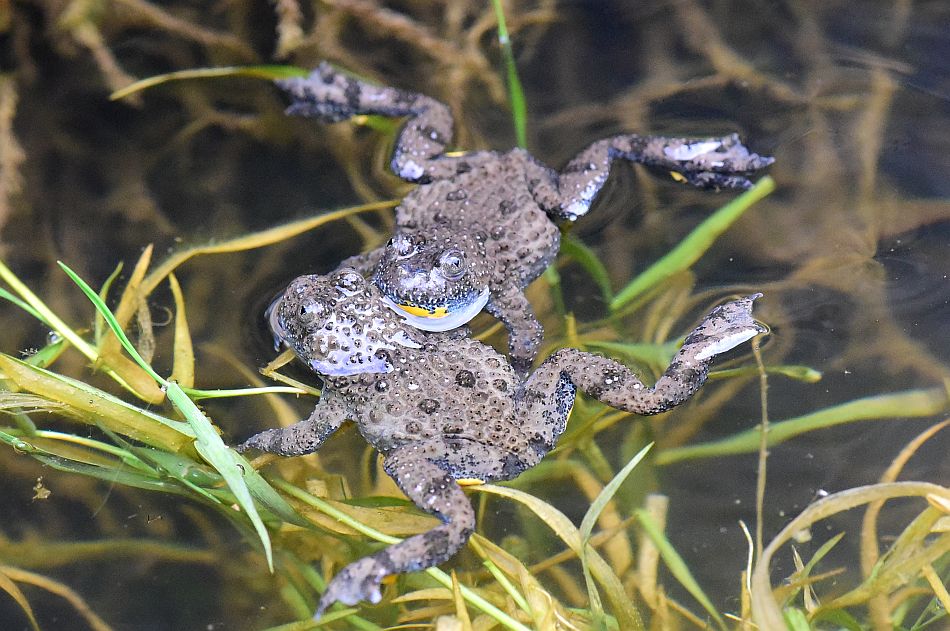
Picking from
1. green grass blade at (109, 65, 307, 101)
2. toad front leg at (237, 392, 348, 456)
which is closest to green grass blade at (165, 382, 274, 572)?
toad front leg at (237, 392, 348, 456)

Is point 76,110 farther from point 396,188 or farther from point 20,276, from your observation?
point 396,188

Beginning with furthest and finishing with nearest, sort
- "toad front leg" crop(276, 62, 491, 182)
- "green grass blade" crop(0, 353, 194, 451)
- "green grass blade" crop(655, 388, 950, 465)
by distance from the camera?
"toad front leg" crop(276, 62, 491, 182)
"green grass blade" crop(655, 388, 950, 465)
"green grass blade" crop(0, 353, 194, 451)

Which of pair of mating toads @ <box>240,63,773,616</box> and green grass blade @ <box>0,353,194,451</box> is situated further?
pair of mating toads @ <box>240,63,773,616</box>

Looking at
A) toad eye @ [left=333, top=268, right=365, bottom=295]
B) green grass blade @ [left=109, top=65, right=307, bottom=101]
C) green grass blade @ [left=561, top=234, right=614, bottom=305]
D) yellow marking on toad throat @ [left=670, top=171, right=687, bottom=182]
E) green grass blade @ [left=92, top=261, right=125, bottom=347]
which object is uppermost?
green grass blade @ [left=109, top=65, right=307, bottom=101]

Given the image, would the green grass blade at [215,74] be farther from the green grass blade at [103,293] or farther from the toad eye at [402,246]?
the toad eye at [402,246]

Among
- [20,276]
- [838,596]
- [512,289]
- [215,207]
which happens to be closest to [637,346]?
[512,289]

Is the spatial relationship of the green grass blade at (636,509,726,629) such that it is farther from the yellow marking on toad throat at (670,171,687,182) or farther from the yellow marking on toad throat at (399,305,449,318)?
the yellow marking on toad throat at (670,171,687,182)
